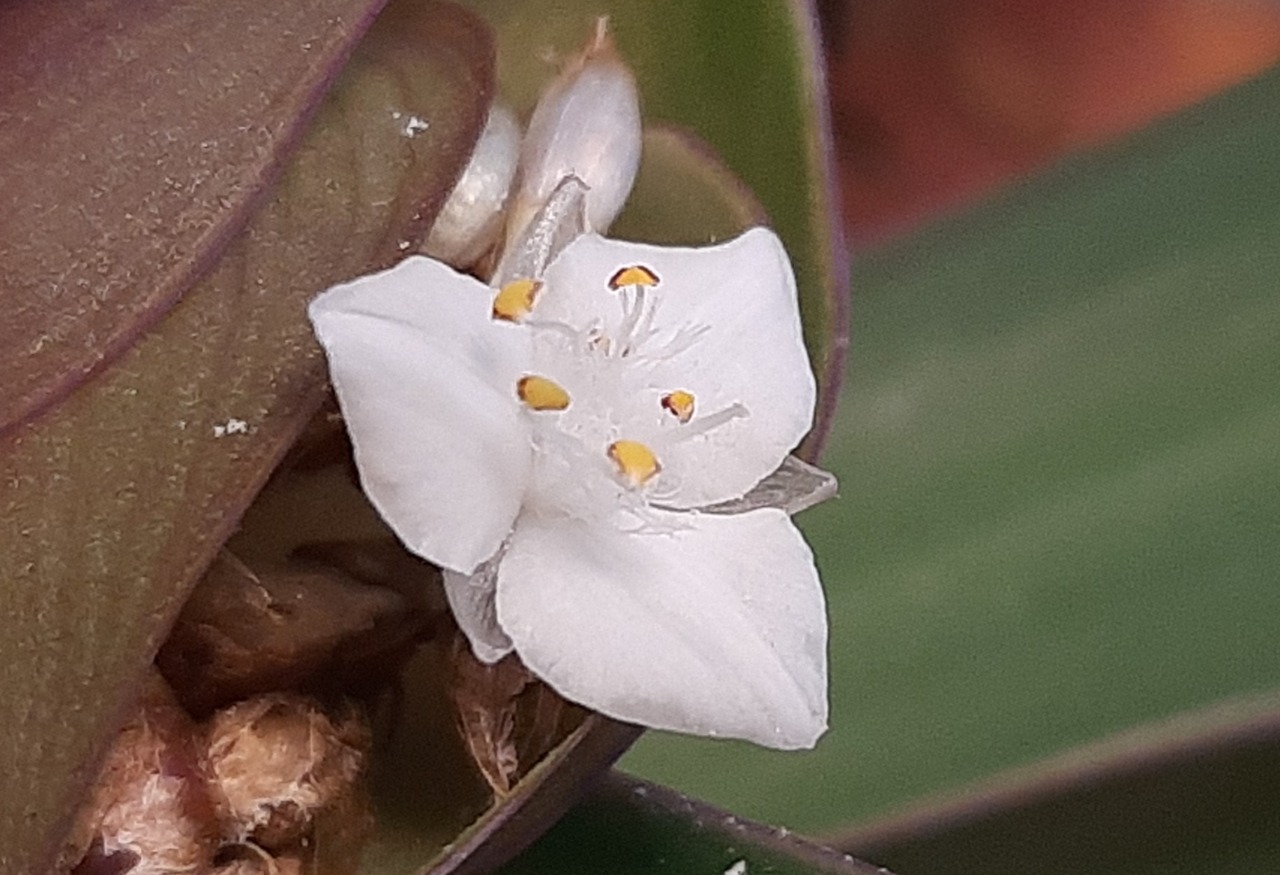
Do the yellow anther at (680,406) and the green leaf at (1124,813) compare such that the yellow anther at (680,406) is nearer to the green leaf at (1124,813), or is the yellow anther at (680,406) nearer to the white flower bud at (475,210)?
the white flower bud at (475,210)

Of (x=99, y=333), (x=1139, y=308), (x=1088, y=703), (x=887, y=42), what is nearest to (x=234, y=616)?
(x=99, y=333)

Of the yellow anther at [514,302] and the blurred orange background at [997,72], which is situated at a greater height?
the yellow anther at [514,302]

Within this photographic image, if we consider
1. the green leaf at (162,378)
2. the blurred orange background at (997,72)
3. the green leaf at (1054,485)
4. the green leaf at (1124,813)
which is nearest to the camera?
the green leaf at (162,378)

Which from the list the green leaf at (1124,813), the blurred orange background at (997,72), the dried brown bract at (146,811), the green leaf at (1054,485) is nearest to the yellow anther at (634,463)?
the dried brown bract at (146,811)

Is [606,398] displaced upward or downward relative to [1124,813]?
upward

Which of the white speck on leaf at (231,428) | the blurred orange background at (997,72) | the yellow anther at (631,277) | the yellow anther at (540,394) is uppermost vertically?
the yellow anther at (631,277)

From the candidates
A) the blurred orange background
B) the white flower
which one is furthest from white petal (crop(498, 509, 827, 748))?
the blurred orange background

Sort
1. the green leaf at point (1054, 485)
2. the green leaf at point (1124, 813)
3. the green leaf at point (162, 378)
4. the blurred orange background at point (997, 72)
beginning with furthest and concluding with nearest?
the blurred orange background at point (997, 72), the green leaf at point (1054, 485), the green leaf at point (1124, 813), the green leaf at point (162, 378)

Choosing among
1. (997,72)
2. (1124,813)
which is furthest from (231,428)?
(997,72)

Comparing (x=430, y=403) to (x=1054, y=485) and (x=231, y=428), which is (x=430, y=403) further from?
(x=1054, y=485)
